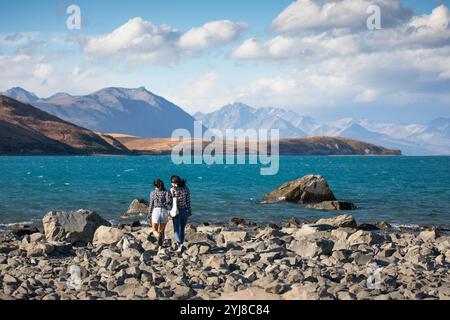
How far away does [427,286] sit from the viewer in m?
14.8

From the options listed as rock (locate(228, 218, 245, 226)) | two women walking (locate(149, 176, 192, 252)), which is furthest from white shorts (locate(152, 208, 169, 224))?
rock (locate(228, 218, 245, 226))

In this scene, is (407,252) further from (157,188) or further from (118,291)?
(118,291)

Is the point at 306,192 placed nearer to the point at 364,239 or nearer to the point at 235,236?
the point at 235,236

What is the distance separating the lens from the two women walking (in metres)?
19.3

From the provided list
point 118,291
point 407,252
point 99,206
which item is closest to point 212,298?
point 118,291

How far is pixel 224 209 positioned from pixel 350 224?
1473 centimetres

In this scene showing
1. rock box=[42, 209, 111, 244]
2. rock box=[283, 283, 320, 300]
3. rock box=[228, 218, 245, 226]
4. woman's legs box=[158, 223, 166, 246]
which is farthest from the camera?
rock box=[228, 218, 245, 226]

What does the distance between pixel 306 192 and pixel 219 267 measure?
29007 millimetres

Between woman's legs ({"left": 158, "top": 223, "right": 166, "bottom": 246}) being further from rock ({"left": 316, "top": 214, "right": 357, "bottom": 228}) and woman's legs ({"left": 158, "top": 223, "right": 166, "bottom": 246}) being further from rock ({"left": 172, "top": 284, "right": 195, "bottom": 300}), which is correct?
rock ({"left": 316, "top": 214, "right": 357, "bottom": 228})

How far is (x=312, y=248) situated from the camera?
19125 millimetres

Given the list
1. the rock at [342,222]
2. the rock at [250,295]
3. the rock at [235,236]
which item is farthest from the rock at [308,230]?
the rock at [250,295]

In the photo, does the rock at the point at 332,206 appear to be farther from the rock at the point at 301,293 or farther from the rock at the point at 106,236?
the rock at the point at 301,293

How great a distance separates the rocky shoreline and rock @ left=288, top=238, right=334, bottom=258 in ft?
0.11
